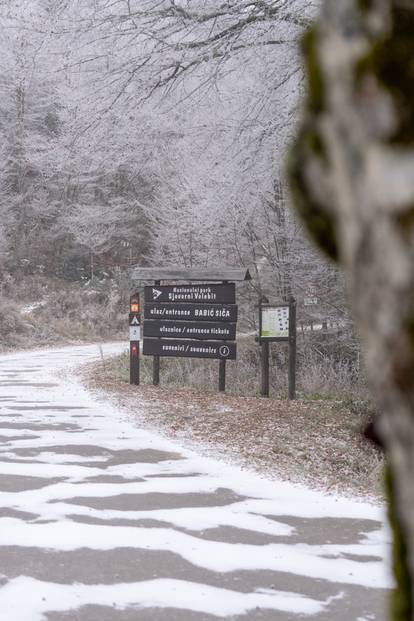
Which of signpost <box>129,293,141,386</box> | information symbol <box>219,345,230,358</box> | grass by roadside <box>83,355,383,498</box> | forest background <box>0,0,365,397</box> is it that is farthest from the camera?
signpost <box>129,293,141,386</box>

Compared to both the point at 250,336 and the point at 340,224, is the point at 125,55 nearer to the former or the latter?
the point at 340,224

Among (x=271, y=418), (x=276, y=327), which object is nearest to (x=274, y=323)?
(x=276, y=327)

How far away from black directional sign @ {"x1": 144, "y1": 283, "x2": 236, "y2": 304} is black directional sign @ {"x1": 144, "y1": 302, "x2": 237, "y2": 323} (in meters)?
0.09

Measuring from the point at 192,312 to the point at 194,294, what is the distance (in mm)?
315

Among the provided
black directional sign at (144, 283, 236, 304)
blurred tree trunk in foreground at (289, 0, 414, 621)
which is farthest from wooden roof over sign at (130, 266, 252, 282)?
blurred tree trunk in foreground at (289, 0, 414, 621)

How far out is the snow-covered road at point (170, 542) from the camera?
3.65 meters

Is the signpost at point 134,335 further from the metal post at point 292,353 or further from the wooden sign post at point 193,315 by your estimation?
the metal post at point 292,353

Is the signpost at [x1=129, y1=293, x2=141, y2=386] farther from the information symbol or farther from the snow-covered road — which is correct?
the snow-covered road

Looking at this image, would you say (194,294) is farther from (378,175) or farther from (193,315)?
(378,175)

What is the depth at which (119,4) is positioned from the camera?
804cm

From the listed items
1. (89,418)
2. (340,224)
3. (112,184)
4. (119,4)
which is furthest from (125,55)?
(112,184)

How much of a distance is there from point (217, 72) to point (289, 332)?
488cm

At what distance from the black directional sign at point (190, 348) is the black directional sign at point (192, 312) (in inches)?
16.3

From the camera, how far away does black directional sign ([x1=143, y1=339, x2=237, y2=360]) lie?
1212 cm
